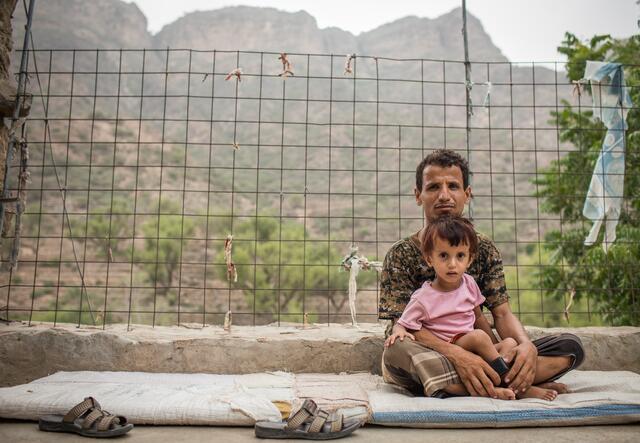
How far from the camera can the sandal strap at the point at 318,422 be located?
6.18ft

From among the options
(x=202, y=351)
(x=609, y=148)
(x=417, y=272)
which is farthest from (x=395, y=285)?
(x=609, y=148)

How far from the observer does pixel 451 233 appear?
7.64 feet

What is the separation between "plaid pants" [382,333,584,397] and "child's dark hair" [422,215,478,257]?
1.63 ft

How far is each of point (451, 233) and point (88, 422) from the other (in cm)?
176

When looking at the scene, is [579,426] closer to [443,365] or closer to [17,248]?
[443,365]

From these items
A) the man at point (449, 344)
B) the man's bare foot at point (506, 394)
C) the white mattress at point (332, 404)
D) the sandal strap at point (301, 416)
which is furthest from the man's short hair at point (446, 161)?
the sandal strap at point (301, 416)

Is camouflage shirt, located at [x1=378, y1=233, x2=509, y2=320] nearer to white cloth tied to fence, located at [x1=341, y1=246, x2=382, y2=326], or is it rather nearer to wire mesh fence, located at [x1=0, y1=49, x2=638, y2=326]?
white cloth tied to fence, located at [x1=341, y1=246, x2=382, y2=326]

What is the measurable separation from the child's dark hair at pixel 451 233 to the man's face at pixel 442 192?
A: 19 cm

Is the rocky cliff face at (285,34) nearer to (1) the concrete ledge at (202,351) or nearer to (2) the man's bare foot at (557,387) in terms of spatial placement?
(1) the concrete ledge at (202,351)

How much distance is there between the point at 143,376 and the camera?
117 inches

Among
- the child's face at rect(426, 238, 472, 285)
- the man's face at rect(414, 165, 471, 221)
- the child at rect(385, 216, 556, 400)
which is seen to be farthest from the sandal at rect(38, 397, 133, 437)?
the man's face at rect(414, 165, 471, 221)

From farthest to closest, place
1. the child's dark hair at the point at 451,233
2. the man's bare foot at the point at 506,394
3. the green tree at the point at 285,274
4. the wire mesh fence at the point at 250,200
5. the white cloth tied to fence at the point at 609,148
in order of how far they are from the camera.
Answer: the green tree at the point at 285,274 < the wire mesh fence at the point at 250,200 < the white cloth tied to fence at the point at 609,148 < the child's dark hair at the point at 451,233 < the man's bare foot at the point at 506,394

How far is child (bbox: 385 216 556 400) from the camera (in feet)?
7.57

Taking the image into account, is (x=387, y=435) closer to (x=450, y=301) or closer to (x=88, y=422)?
(x=450, y=301)
